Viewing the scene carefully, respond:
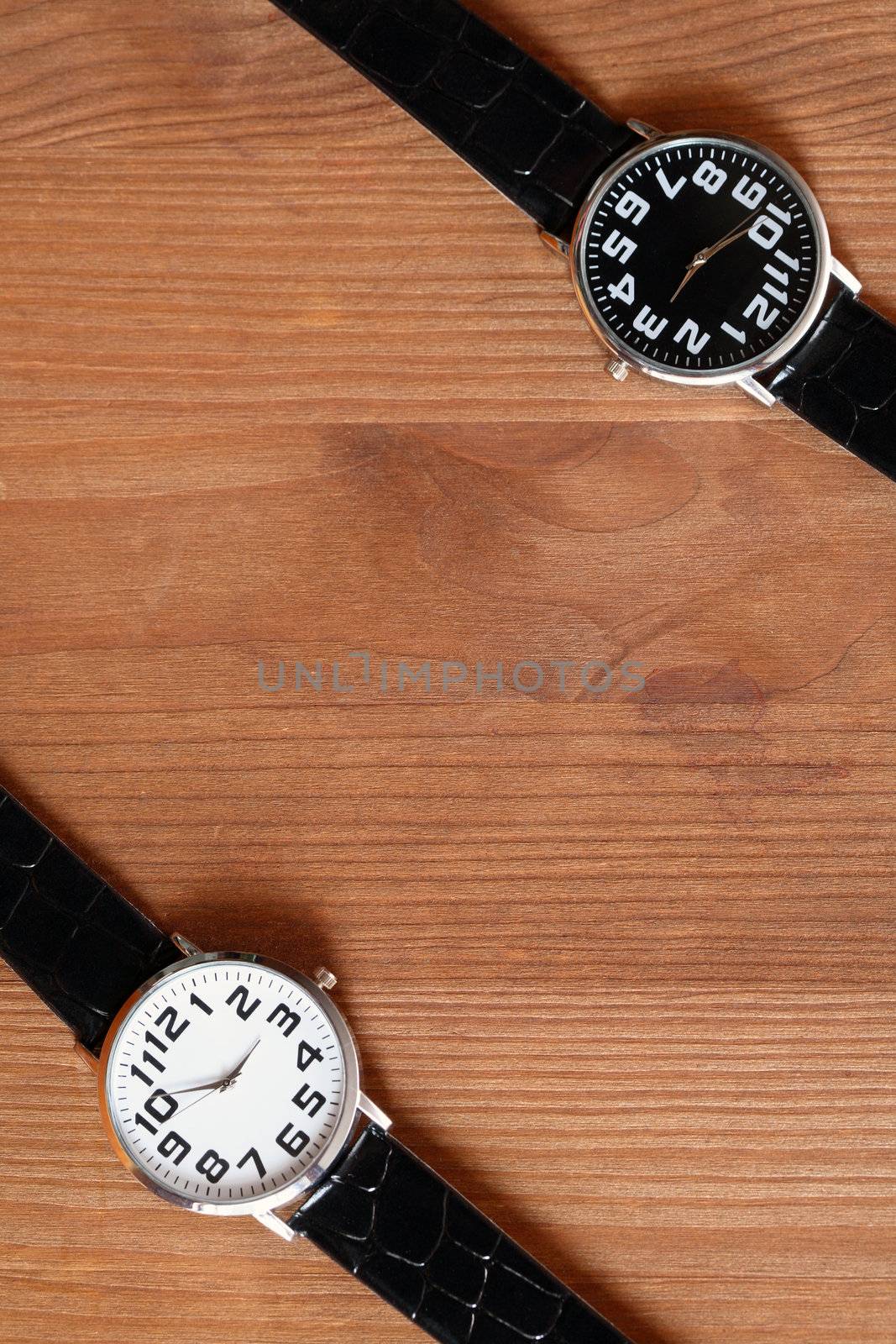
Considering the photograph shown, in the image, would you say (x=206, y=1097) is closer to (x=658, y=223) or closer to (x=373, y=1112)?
(x=373, y=1112)

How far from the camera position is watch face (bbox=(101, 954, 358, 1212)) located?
1.22m

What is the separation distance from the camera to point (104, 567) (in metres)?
1.33

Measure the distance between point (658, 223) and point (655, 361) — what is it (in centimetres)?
18

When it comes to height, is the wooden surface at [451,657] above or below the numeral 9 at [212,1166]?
above

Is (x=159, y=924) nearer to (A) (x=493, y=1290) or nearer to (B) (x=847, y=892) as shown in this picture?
(A) (x=493, y=1290)

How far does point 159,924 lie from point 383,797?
0.35 m

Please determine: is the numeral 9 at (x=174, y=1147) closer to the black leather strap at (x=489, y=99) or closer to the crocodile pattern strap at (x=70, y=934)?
the crocodile pattern strap at (x=70, y=934)

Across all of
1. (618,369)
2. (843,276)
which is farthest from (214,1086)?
(843,276)

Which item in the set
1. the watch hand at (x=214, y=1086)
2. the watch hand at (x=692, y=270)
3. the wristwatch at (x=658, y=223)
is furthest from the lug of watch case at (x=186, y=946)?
the watch hand at (x=692, y=270)

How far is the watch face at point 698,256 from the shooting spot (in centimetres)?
124

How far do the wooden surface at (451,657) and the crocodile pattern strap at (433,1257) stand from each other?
6 centimetres

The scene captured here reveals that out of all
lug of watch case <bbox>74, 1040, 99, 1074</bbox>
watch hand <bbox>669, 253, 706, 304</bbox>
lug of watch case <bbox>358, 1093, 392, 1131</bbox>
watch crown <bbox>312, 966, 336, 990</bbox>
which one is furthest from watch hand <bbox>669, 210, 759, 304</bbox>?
lug of watch case <bbox>74, 1040, 99, 1074</bbox>

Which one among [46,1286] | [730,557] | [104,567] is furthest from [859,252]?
[46,1286]

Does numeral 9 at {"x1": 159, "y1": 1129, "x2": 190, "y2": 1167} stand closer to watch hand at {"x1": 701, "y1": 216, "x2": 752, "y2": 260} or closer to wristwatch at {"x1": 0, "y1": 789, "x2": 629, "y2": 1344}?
wristwatch at {"x1": 0, "y1": 789, "x2": 629, "y2": 1344}
